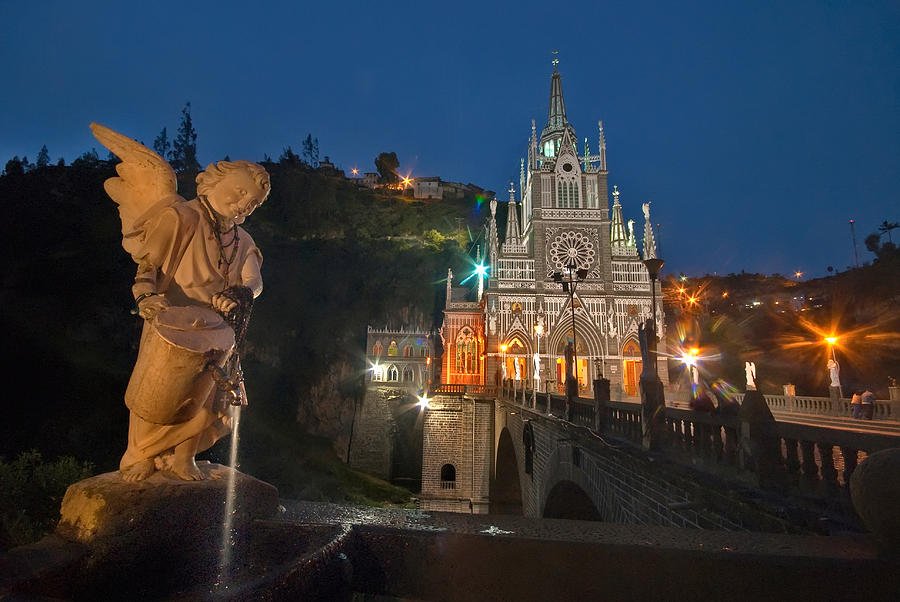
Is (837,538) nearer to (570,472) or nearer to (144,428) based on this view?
(144,428)

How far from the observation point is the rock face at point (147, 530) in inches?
76.2

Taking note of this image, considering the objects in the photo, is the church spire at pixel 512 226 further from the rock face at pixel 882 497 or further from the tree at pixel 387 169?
the tree at pixel 387 169

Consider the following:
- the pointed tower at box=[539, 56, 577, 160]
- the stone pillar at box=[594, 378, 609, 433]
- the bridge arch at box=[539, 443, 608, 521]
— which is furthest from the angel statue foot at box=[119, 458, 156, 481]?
the pointed tower at box=[539, 56, 577, 160]

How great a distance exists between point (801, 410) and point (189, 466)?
24340 mm

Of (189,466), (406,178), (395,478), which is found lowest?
(395,478)

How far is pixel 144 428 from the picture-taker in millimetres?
2430

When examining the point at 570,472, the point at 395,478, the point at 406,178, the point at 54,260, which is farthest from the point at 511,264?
the point at 406,178

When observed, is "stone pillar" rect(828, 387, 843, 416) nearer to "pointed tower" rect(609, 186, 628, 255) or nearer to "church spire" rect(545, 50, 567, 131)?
"pointed tower" rect(609, 186, 628, 255)

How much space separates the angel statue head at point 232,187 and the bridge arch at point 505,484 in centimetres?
2478

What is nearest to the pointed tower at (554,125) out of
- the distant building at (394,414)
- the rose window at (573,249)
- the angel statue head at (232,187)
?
the rose window at (573,249)

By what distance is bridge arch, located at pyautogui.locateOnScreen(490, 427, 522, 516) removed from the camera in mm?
26953

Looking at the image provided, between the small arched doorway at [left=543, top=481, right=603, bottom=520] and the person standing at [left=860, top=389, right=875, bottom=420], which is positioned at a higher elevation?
the person standing at [left=860, top=389, right=875, bottom=420]

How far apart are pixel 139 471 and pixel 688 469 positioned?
595 cm

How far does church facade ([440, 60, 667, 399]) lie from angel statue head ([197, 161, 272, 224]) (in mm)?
30861
